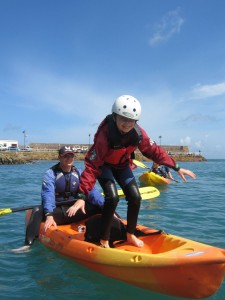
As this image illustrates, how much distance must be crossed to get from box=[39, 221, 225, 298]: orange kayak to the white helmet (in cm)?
154

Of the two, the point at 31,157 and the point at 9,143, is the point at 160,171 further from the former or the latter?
the point at 9,143

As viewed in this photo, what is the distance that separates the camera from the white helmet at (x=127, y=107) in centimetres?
395

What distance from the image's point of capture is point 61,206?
5.75m

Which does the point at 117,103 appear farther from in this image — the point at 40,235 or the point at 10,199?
the point at 10,199

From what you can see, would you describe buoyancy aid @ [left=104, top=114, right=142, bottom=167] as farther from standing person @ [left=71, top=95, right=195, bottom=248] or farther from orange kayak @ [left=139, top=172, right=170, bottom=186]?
orange kayak @ [left=139, top=172, right=170, bottom=186]

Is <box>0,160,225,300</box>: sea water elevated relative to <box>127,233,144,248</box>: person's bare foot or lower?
lower

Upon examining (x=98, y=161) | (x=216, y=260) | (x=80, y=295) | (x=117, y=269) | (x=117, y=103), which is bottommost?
(x=80, y=295)

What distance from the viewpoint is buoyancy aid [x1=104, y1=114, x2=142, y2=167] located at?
410 cm

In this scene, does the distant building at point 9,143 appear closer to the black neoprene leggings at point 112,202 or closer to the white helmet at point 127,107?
the black neoprene leggings at point 112,202

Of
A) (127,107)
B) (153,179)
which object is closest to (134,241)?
(127,107)

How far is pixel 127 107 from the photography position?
394cm

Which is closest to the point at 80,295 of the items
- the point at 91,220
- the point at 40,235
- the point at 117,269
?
the point at 117,269

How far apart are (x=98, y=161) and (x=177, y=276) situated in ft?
5.11

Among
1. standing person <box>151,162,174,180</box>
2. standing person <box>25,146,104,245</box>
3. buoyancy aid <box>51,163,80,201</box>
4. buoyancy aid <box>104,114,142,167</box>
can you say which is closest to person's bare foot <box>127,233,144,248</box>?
buoyancy aid <box>104,114,142,167</box>
